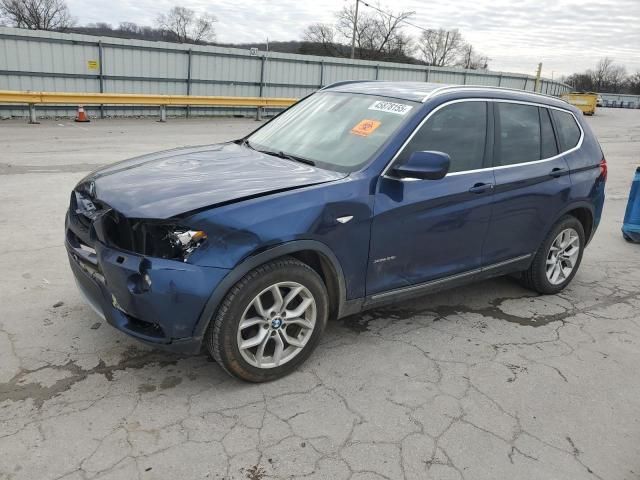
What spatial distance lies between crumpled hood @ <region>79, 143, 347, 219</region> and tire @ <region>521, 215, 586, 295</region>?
228cm

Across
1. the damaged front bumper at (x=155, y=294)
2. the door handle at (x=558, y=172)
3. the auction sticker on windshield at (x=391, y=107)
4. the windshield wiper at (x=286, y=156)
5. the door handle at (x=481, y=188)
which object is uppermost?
the auction sticker on windshield at (x=391, y=107)

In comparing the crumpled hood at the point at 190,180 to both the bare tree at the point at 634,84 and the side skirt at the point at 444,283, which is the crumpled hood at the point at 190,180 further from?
the bare tree at the point at 634,84

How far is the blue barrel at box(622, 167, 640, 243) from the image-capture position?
673 centimetres

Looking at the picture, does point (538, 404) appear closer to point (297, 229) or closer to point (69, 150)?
point (297, 229)

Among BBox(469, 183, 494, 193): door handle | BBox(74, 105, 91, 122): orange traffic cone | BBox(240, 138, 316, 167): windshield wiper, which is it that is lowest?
BBox(74, 105, 91, 122): orange traffic cone

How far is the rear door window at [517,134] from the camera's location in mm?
4176

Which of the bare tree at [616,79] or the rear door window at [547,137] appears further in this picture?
the bare tree at [616,79]

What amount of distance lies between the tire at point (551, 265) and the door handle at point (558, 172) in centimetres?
42

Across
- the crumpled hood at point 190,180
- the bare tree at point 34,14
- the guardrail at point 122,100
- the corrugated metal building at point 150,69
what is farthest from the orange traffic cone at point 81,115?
the bare tree at point 34,14

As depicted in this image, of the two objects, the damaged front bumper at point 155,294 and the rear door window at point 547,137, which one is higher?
the rear door window at point 547,137

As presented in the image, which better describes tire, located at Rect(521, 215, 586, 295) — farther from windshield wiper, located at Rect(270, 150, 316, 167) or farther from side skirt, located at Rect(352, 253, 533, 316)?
windshield wiper, located at Rect(270, 150, 316, 167)

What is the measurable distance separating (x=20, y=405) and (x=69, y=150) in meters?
9.27

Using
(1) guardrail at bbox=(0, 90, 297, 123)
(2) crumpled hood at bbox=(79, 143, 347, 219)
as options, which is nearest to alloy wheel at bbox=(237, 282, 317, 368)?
(2) crumpled hood at bbox=(79, 143, 347, 219)

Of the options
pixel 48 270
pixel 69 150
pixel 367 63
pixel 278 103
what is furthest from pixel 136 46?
pixel 48 270
